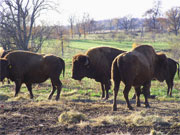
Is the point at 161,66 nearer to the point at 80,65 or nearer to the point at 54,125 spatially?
the point at 80,65

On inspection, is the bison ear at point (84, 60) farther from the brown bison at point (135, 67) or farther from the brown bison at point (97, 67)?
the brown bison at point (135, 67)

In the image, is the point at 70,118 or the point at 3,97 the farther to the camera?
the point at 3,97

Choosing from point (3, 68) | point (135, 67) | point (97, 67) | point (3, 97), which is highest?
point (135, 67)

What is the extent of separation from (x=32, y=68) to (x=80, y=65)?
217 centimetres

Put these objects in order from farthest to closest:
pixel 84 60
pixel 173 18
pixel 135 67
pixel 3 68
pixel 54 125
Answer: pixel 173 18
pixel 84 60
pixel 3 68
pixel 135 67
pixel 54 125

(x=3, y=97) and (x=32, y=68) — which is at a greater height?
(x=32, y=68)

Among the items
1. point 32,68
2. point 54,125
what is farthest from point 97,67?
point 54,125

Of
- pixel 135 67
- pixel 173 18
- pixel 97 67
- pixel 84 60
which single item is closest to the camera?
pixel 135 67

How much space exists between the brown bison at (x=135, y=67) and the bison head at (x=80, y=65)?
3021 mm

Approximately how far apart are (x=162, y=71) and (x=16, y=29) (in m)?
16.2

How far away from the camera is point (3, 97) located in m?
11.8

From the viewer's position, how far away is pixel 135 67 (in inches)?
332

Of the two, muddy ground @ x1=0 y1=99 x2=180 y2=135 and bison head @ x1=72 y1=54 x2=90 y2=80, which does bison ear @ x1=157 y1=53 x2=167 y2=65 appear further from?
bison head @ x1=72 y1=54 x2=90 y2=80

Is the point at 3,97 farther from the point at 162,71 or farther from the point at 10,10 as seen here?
the point at 10,10
